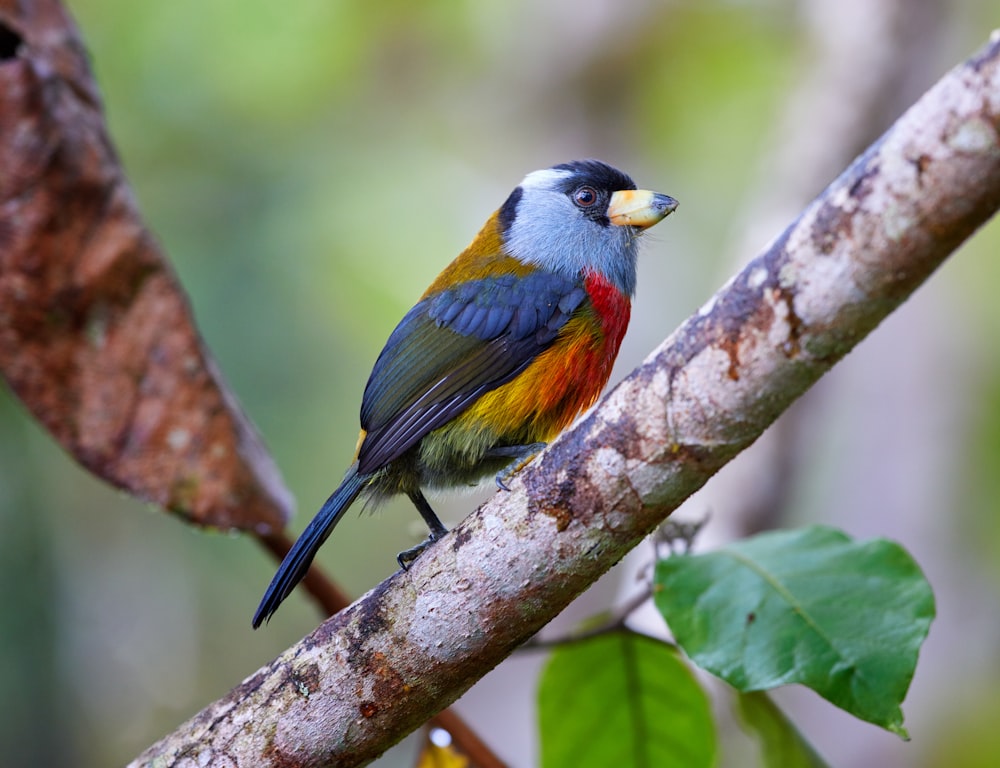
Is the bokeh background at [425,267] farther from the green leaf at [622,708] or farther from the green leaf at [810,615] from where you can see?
the green leaf at [810,615]

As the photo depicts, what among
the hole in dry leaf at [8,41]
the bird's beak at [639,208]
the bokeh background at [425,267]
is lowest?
the bokeh background at [425,267]

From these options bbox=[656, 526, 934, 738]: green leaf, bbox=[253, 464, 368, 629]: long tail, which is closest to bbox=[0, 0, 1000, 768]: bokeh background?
bbox=[656, 526, 934, 738]: green leaf

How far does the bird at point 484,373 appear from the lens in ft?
8.71

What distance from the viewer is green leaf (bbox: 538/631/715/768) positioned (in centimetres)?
246

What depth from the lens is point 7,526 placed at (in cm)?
609

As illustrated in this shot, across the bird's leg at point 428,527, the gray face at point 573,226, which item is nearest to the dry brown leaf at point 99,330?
the bird's leg at point 428,527

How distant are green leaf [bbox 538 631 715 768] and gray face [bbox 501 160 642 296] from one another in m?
1.06

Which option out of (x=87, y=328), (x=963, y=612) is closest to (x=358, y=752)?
(x=87, y=328)

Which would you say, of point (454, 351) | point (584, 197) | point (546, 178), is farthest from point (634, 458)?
point (546, 178)

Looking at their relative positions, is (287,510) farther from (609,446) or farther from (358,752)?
(609,446)

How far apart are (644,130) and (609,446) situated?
489cm

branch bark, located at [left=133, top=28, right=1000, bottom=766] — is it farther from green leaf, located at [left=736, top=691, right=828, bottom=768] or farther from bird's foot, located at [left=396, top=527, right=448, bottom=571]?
green leaf, located at [left=736, top=691, right=828, bottom=768]

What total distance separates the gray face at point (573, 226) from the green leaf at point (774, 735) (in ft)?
4.02

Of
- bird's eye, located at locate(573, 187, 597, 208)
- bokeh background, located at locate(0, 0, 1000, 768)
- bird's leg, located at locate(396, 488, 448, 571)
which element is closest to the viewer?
bird's leg, located at locate(396, 488, 448, 571)
